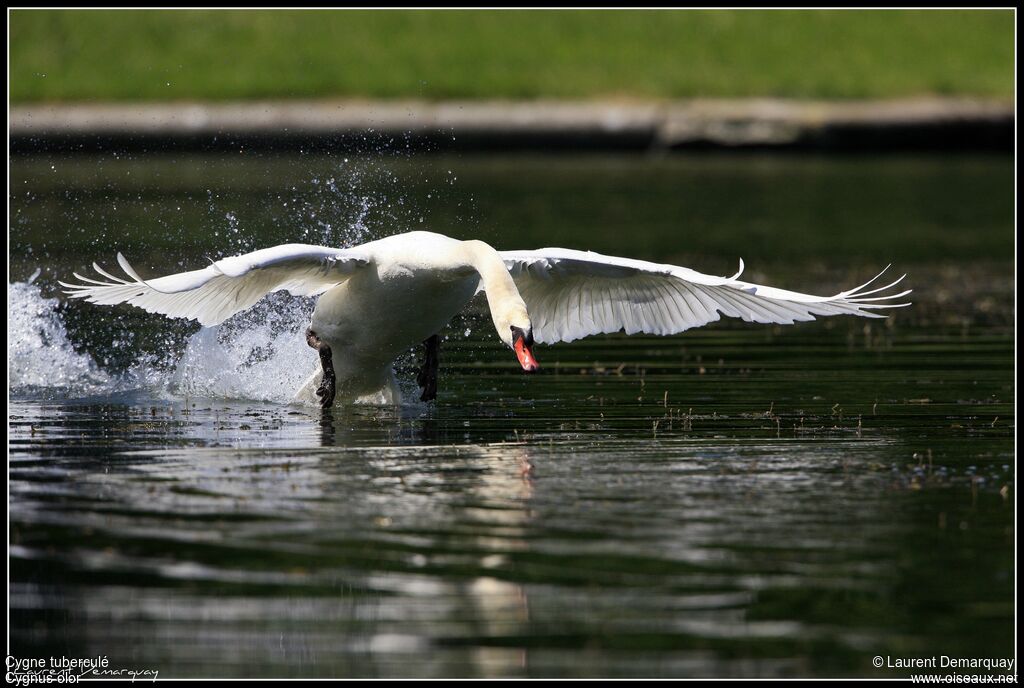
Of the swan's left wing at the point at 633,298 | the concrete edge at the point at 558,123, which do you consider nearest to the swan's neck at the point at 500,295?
the swan's left wing at the point at 633,298

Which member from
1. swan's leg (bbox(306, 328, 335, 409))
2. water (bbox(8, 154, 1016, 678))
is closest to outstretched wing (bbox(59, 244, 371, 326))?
swan's leg (bbox(306, 328, 335, 409))

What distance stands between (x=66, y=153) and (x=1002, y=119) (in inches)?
1034

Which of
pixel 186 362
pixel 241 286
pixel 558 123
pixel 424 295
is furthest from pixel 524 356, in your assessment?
pixel 558 123

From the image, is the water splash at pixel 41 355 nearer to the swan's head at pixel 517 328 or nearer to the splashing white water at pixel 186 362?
the splashing white water at pixel 186 362

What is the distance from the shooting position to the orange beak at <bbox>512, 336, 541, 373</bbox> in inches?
395

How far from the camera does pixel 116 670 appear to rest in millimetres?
6344

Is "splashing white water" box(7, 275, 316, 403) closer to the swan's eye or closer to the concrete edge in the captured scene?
the swan's eye

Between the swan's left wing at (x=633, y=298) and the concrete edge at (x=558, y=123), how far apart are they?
33.7 m

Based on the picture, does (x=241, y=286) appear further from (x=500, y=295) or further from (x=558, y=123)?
(x=558, y=123)

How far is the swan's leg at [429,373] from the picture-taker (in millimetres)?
12445

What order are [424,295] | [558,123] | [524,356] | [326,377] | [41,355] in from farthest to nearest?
[558,123] < [41,355] < [326,377] < [424,295] < [524,356]

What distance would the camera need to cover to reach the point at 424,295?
38.0 ft

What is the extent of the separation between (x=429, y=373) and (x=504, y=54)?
145ft

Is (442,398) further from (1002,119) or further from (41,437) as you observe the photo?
(1002,119)
